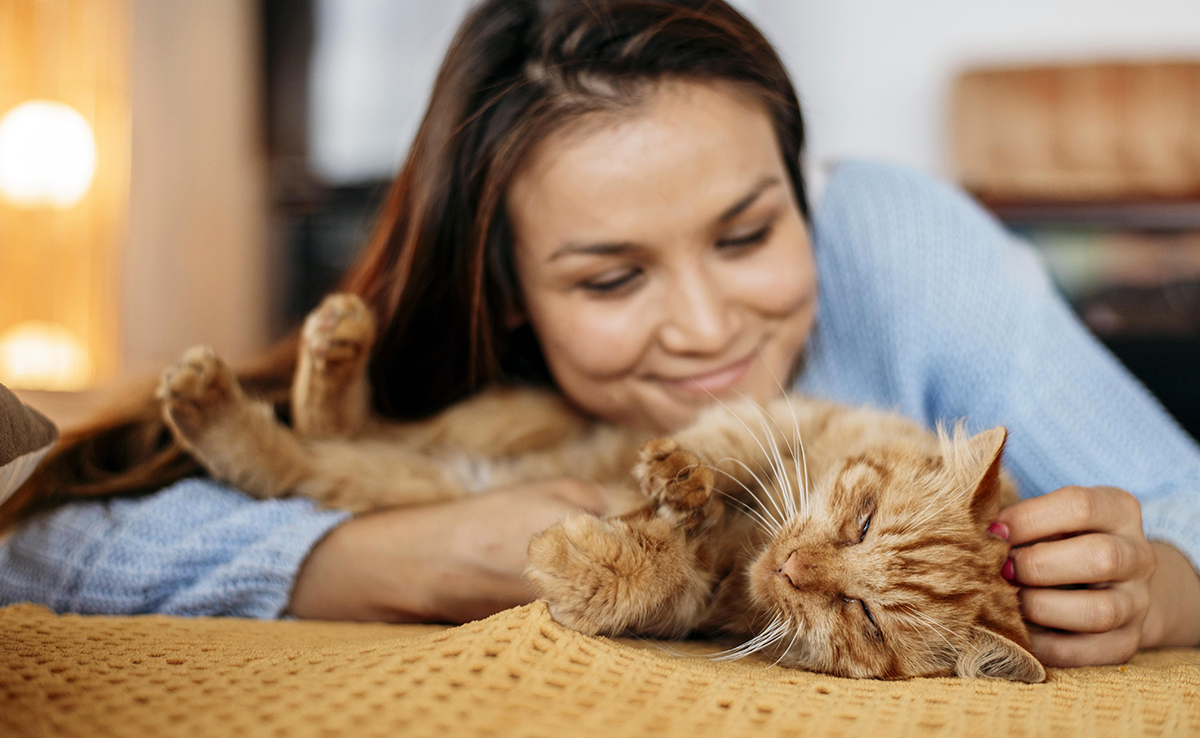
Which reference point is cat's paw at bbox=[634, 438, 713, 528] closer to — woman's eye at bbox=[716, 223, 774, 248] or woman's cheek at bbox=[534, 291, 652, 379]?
woman's cheek at bbox=[534, 291, 652, 379]

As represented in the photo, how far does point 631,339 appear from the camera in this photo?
49.6 inches

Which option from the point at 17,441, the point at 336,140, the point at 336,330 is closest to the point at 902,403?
the point at 336,330

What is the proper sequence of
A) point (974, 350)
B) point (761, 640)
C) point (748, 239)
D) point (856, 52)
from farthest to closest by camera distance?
1. point (856, 52)
2. point (974, 350)
3. point (748, 239)
4. point (761, 640)

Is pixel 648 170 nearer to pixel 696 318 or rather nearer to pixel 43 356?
pixel 696 318

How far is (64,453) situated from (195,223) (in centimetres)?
298

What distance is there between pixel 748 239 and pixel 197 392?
93 cm

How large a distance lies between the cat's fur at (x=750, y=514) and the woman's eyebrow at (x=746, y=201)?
0.30 meters

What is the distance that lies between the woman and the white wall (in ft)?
8.54

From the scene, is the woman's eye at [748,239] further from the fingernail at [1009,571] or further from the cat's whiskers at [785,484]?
the fingernail at [1009,571]

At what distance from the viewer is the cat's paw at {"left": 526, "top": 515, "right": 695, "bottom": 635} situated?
2.72 feet

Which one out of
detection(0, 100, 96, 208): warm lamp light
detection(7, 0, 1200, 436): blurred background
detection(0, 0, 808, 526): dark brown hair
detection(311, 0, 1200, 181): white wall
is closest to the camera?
detection(0, 0, 808, 526): dark brown hair

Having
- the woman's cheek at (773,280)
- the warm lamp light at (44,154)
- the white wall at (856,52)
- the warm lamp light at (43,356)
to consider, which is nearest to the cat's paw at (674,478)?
the woman's cheek at (773,280)

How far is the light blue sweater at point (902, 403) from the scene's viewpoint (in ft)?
3.63

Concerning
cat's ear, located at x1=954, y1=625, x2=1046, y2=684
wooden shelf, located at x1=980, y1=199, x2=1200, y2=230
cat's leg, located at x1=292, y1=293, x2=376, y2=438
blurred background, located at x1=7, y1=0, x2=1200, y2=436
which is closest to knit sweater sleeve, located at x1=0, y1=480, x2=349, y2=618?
cat's leg, located at x1=292, y1=293, x2=376, y2=438
